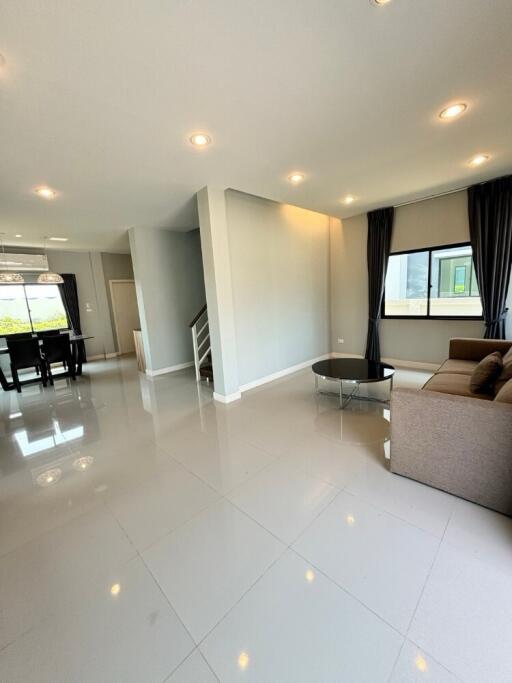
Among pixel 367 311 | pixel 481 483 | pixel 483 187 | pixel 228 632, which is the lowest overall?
pixel 228 632

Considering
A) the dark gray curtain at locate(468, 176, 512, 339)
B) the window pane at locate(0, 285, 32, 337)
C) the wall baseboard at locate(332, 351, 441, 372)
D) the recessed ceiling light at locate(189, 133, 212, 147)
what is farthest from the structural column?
the window pane at locate(0, 285, 32, 337)

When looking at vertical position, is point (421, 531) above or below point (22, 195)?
below

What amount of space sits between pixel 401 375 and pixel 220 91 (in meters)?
4.24

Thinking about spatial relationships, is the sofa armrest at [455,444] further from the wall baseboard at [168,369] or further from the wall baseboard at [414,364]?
the wall baseboard at [168,369]

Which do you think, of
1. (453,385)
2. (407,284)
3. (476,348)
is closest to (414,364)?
(407,284)

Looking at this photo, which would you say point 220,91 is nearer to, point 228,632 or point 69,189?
point 69,189

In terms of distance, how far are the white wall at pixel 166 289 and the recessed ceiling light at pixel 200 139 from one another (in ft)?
10.1

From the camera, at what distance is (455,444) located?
180 cm

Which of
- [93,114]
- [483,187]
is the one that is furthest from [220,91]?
[483,187]

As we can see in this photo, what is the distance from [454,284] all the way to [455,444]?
11.5ft

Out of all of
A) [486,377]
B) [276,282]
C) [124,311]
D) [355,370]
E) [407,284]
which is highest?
[276,282]

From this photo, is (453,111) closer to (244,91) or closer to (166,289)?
(244,91)

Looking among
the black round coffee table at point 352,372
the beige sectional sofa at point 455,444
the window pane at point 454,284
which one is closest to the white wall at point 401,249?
the window pane at point 454,284

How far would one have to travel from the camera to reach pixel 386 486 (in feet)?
6.50
